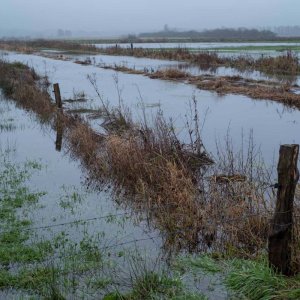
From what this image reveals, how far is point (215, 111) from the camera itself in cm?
2086

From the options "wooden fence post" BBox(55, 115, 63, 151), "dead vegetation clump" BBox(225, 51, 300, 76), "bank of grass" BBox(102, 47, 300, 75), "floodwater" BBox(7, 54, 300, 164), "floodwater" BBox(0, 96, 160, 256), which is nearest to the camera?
"floodwater" BBox(0, 96, 160, 256)

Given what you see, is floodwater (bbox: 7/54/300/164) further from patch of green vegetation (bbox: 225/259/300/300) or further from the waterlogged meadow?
patch of green vegetation (bbox: 225/259/300/300)

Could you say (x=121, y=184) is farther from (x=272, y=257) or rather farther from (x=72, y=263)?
(x=272, y=257)

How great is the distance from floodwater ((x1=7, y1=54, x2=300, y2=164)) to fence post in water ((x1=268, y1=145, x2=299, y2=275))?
6.88 metres

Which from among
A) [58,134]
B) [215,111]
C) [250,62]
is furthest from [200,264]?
[250,62]

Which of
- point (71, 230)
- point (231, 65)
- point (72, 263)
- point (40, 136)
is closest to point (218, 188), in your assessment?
point (71, 230)

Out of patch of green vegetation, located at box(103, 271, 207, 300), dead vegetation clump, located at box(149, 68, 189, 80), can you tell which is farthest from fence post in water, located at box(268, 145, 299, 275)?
dead vegetation clump, located at box(149, 68, 189, 80)

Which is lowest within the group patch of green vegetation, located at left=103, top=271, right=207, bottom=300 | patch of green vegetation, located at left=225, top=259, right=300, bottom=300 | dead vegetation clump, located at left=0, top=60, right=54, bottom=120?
patch of green vegetation, located at left=103, top=271, right=207, bottom=300

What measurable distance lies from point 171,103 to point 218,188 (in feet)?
46.5

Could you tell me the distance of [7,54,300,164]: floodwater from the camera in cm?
1575

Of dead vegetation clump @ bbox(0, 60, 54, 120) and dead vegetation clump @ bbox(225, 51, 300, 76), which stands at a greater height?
dead vegetation clump @ bbox(225, 51, 300, 76)

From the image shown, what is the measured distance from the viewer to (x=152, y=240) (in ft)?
26.0

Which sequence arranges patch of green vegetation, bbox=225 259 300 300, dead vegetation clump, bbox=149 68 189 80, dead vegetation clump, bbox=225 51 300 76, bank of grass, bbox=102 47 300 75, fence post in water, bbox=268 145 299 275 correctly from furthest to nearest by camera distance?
bank of grass, bbox=102 47 300 75 → dead vegetation clump, bbox=225 51 300 76 → dead vegetation clump, bbox=149 68 189 80 → fence post in water, bbox=268 145 299 275 → patch of green vegetation, bbox=225 259 300 300

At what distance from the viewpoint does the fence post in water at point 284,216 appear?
5.38 metres
